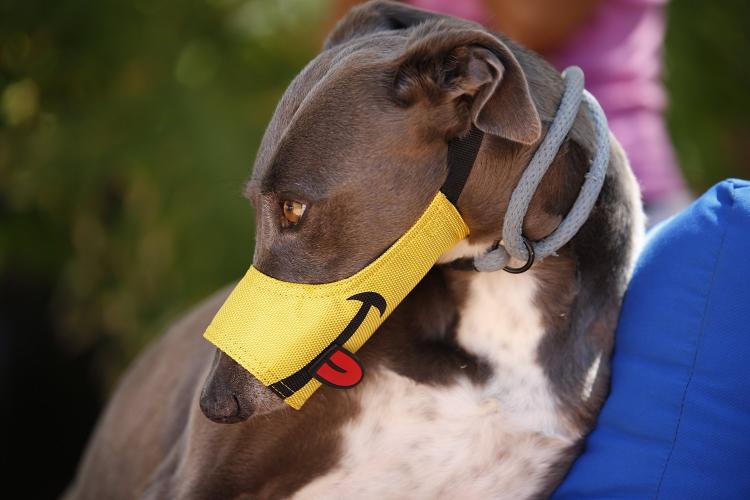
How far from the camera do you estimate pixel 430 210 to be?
1925 mm

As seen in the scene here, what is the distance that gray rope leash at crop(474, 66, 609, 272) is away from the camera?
1.95 metres

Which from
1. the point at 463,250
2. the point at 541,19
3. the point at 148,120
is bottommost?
the point at 148,120

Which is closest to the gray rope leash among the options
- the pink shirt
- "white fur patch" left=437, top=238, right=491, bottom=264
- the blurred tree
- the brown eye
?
"white fur patch" left=437, top=238, right=491, bottom=264

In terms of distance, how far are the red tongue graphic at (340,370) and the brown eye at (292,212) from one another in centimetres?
29

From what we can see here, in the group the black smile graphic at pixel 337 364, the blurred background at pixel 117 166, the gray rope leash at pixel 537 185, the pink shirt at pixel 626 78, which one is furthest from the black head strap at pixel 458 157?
the blurred background at pixel 117 166

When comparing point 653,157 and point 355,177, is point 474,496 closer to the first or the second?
point 355,177

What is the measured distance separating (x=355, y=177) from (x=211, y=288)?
2990 mm

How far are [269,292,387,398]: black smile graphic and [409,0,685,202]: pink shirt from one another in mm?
1375

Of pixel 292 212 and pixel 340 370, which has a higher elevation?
pixel 292 212

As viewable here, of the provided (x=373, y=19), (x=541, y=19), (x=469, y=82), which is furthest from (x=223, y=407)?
(x=541, y=19)

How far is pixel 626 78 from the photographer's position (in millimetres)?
3057

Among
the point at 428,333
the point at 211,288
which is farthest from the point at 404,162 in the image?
the point at 211,288

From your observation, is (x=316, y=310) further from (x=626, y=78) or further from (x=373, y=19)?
(x=626, y=78)

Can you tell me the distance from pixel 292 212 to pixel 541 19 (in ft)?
4.45
